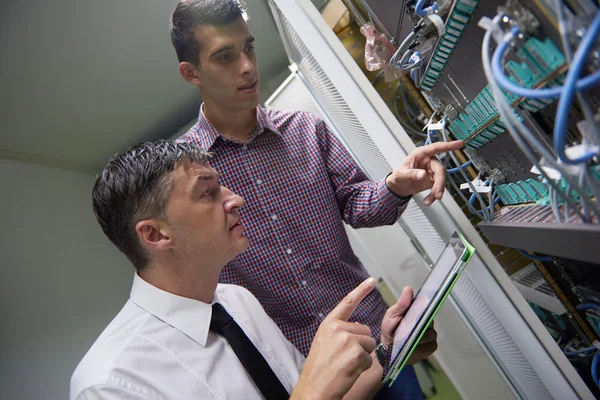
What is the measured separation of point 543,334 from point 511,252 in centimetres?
63

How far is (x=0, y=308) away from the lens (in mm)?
1896

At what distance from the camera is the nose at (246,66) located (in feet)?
3.88

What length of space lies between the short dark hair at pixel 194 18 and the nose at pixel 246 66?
0.39ft

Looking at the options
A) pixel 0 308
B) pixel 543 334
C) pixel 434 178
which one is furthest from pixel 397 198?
pixel 0 308

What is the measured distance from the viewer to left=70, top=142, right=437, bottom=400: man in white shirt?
2.64 ft

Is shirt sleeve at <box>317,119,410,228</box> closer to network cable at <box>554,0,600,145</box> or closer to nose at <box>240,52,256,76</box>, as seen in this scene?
nose at <box>240,52,256,76</box>

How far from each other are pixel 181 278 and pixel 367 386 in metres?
0.56

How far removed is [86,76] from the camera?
6.12 feet

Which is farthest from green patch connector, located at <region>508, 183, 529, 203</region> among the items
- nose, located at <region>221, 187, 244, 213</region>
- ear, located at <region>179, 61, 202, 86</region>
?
ear, located at <region>179, 61, 202, 86</region>

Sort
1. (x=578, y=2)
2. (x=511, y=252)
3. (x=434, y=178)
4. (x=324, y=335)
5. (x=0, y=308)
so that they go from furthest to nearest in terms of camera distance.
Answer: (x=0, y=308) → (x=511, y=252) → (x=434, y=178) → (x=324, y=335) → (x=578, y=2)

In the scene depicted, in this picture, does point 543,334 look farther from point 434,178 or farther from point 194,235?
point 194,235

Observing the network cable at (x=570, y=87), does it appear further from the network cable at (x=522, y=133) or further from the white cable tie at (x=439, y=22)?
the white cable tie at (x=439, y=22)

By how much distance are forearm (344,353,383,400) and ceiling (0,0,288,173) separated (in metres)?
1.77

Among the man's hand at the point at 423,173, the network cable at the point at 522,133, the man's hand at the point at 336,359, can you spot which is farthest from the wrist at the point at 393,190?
the network cable at the point at 522,133
